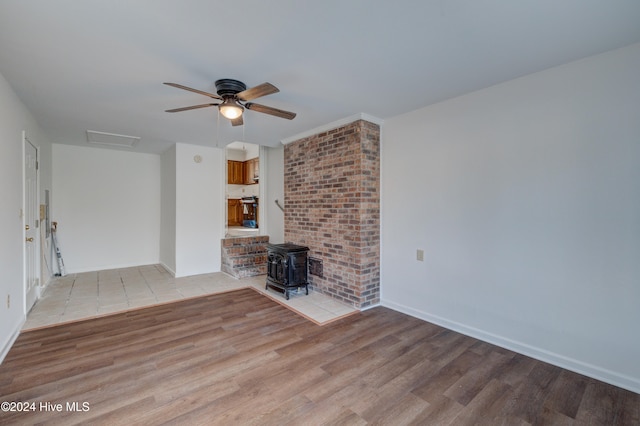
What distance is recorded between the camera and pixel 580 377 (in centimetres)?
214

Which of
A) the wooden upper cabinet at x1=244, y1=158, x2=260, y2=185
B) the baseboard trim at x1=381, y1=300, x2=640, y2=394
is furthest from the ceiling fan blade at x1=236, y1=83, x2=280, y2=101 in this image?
the wooden upper cabinet at x1=244, y1=158, x2=260, y2=185

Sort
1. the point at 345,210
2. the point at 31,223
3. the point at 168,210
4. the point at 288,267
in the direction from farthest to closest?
the point at 168,210, the point at 288,267, the point at 345,210, the point at 31,223

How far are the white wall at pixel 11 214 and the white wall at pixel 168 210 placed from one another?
2073mm

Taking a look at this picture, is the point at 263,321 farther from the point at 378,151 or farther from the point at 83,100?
the point at 83,100

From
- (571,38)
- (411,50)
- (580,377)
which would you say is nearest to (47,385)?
(411,50)

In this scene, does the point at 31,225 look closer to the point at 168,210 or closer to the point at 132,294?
the point at 132,294

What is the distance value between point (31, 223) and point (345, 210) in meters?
3.96

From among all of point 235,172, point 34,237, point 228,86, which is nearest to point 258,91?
point 228,86

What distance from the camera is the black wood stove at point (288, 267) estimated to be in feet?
12.8

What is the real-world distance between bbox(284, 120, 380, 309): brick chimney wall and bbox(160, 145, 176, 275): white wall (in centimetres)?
257

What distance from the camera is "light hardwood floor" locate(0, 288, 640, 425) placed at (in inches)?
68.6

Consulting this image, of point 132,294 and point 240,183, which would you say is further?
point 240,183

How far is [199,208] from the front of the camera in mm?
5160

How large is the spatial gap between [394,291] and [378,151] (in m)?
1.82
